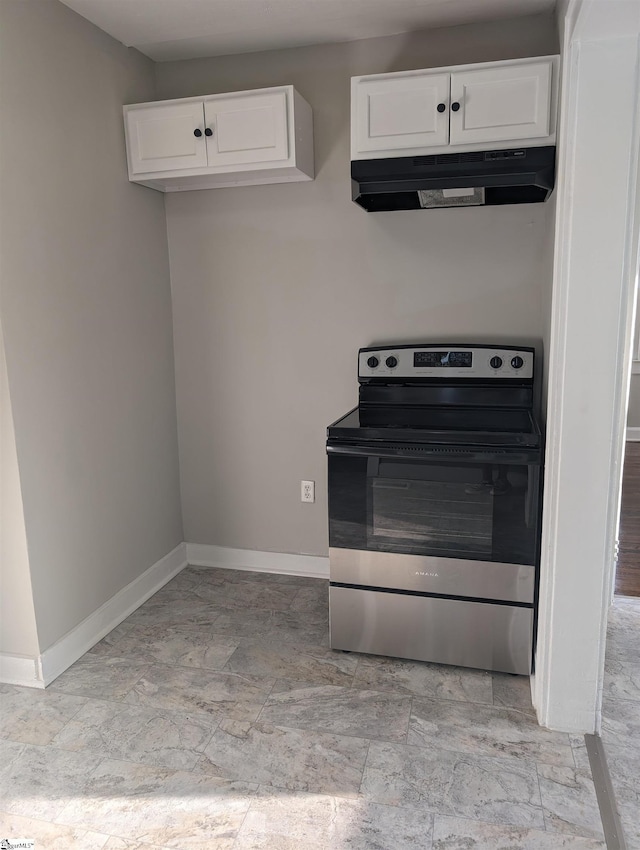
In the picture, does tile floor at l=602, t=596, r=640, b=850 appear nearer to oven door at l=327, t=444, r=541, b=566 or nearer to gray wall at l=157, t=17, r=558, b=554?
oven door at l=327, t=444, r=541, b=566

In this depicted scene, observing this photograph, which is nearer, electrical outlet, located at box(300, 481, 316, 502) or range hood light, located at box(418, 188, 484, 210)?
range hood light, located at box(418, 188, 484, 210)

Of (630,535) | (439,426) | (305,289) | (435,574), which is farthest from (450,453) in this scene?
(630,535)

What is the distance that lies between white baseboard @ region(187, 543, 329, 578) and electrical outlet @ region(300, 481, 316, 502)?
11.3 inches

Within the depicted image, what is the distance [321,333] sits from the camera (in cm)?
289

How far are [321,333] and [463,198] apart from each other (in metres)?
0.82

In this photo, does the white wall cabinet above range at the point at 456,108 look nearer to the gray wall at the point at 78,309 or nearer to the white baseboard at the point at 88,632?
the gray wall at the point at 78,309

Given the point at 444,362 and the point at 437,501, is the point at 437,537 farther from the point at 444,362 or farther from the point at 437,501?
the point at 444,362

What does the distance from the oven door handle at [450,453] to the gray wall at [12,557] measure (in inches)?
43.3

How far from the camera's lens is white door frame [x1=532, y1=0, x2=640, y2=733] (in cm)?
166

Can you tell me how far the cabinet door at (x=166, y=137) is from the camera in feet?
8.29

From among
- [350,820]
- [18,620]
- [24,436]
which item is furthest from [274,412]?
[350,820]

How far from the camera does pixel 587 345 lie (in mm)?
1786

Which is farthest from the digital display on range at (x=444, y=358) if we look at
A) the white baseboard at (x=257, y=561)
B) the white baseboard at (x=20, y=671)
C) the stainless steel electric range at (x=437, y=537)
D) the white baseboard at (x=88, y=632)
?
the white baseboard at (x=20, y=671)

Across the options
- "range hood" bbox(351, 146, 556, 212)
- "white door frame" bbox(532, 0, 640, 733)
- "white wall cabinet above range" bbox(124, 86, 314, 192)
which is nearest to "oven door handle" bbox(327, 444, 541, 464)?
"white door frame" bbox(532, 0, 640, 733)
